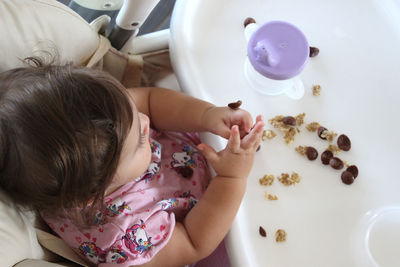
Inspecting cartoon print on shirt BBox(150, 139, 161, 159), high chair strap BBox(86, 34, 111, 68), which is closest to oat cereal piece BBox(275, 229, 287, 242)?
cartoon print on shirt BBox(150, 139, 161, 159)

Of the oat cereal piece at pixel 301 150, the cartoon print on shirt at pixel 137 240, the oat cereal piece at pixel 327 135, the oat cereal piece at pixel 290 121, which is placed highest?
the oat cereal piece at pixel 327 135

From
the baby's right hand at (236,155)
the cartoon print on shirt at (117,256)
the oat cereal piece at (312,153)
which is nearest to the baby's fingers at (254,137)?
the baby's right hand at (236,155)

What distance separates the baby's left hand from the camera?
628mm

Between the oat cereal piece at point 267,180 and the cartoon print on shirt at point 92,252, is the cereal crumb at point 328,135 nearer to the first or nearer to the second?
the oat cereal piece at point 267,180

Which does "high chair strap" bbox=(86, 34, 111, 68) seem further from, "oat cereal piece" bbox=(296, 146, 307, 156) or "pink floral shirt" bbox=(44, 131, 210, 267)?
"oat cereal piece" bbox=(296, 146, 307, 156)

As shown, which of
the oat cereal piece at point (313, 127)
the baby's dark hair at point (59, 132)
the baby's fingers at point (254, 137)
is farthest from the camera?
the oat cereal piece at point (313, 127)

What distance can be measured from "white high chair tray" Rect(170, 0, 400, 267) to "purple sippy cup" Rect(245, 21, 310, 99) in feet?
0.06

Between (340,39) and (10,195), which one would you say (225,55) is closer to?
(340,39)

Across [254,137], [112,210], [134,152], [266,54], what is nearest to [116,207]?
[112,210]

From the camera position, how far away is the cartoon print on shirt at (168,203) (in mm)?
645

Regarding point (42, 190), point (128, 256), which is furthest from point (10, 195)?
point (128, 256)

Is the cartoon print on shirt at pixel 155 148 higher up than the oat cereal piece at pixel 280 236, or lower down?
lower down

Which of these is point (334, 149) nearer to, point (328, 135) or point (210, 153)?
point (328, 135)

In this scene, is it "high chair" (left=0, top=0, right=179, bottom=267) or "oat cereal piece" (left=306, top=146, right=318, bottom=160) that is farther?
"oat cereal piece" (left=306, top=146, right=318, bottom=160)
